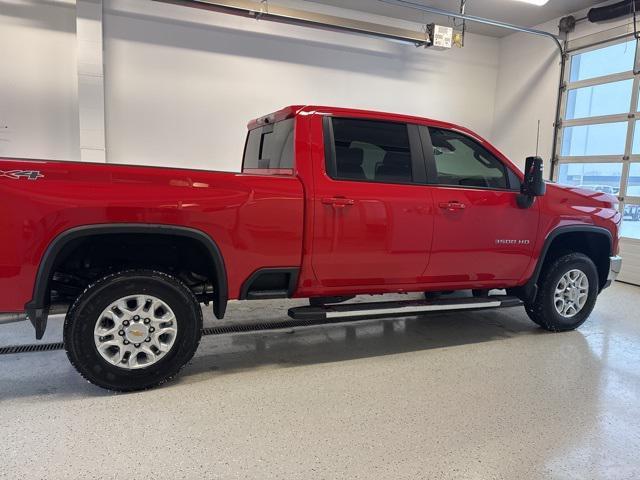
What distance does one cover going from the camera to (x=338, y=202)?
2898 mm

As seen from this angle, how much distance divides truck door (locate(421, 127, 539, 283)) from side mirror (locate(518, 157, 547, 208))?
6 cm

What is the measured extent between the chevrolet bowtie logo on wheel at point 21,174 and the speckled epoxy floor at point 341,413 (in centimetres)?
125

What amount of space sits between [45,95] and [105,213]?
4622 mm

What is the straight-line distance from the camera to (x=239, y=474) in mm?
1924

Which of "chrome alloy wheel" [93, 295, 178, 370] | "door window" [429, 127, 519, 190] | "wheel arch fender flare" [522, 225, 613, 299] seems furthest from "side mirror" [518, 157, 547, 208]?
"chrome alloy wheel" [93, 295, 178, 370]

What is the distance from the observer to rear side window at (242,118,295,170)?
120 inches

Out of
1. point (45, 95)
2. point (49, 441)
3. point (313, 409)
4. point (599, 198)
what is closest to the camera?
point (49, 441)

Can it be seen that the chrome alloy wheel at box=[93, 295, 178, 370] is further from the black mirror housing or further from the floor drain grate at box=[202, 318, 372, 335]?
the black mirror housing

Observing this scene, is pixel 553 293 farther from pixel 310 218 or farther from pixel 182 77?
pixel 182 77

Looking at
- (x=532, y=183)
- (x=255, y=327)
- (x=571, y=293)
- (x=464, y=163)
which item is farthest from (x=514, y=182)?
(x=255, y=327)

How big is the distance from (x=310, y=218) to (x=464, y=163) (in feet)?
4.67

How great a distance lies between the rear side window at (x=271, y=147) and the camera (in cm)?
305

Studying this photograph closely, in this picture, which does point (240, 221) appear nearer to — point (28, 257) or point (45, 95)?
point (28, 257)

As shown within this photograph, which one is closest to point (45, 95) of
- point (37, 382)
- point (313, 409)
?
point (37, 382)
